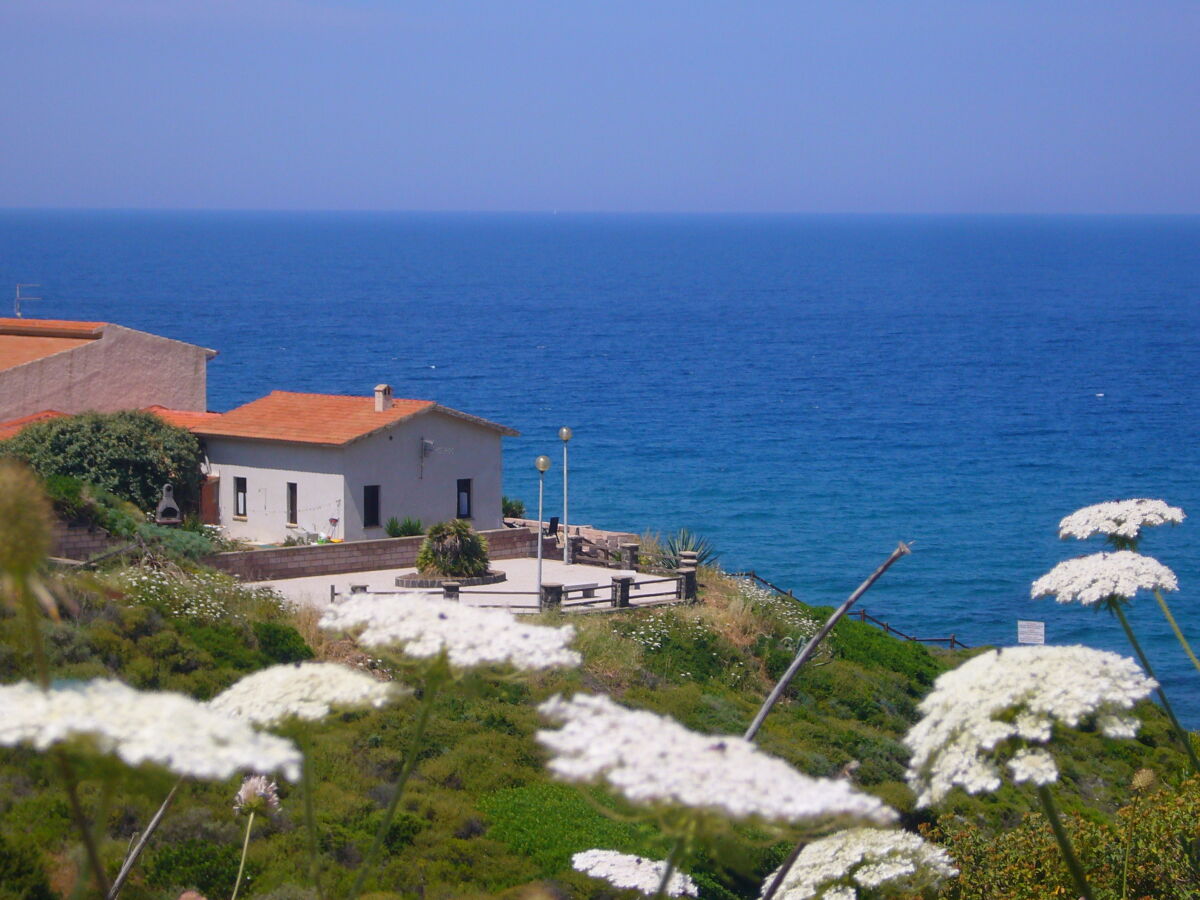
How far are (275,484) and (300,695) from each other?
32656mm

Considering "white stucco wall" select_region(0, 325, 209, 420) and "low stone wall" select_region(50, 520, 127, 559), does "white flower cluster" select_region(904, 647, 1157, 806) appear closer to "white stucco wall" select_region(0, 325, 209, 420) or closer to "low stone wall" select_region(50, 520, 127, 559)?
"low stone wall" select_region(50, 520, 127, 559)

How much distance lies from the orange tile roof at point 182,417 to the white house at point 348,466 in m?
0.13

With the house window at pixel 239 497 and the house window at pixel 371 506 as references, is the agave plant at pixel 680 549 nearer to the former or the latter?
the house window at pixel 371 506

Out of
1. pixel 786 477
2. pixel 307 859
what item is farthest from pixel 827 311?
pixel 307 859

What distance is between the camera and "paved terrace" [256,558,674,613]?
3172 cm

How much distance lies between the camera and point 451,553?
34156 mm

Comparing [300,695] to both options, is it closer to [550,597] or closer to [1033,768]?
[1033,768]

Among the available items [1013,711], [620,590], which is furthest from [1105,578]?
[620,590]

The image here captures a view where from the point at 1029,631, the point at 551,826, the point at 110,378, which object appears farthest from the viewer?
the point at 110,378

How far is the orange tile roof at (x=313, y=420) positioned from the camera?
37281 millimetres

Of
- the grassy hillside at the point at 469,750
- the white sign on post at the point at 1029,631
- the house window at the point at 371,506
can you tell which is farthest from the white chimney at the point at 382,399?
the white sign on post at the point at 1029,631

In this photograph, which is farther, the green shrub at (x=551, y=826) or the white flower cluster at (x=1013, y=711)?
the green shrub at (x=551, y=826)

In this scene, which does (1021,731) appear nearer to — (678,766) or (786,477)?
(678,766)

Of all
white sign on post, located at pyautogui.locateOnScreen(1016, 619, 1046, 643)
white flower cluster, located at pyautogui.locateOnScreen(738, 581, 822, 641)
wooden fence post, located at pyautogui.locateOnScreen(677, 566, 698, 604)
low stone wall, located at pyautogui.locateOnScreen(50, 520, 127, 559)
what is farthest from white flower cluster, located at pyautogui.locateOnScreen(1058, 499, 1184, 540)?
low stone wall, located at pyautogui.locateOnScreen(50, 520, 127, 559)
